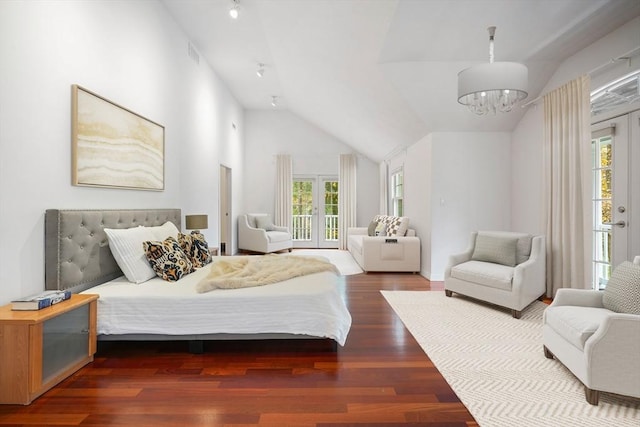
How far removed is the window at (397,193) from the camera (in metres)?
7.02

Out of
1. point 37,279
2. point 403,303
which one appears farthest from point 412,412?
point 37,279

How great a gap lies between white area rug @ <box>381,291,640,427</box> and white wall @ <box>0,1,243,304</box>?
2.86m

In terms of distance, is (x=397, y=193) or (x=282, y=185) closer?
(x=397, y=193)

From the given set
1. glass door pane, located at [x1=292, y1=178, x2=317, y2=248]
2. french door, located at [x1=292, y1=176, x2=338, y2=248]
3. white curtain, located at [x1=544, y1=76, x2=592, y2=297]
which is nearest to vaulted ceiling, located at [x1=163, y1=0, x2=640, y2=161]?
white curtain, located at [x1=544, y1=76, x2=592, y2=297]

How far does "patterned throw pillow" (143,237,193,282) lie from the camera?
9.49ft

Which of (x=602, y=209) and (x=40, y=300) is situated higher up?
(x=602, y=209)

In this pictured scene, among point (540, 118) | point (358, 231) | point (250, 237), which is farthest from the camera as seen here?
point (358, 231)

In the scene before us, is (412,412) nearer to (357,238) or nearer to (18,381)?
(18,381)

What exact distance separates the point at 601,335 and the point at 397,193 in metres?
5.58

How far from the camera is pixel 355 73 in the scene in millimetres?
Result: 4648

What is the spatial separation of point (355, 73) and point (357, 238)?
10.2 feet

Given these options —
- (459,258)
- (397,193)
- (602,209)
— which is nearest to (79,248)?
(459,258)

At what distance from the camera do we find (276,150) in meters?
8.84

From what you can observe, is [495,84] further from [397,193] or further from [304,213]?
→ [304,213]
